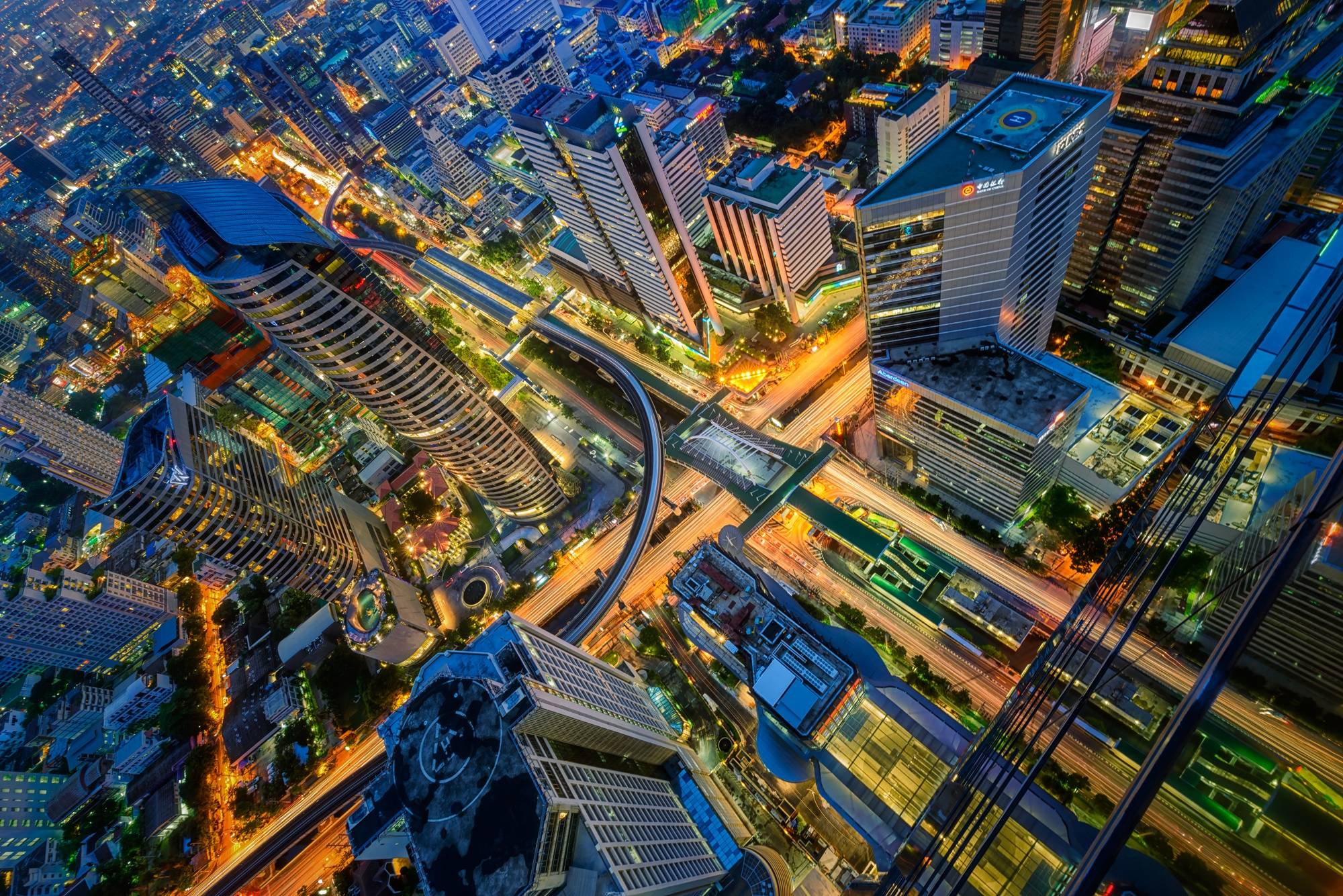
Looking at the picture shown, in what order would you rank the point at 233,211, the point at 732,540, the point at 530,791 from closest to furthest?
the point at 530,791, the point at 233,211, the point at 732,540

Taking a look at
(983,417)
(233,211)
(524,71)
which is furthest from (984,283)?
(524,71)

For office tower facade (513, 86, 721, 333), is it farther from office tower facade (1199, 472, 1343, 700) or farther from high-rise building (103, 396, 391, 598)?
office tower facade (1199, 472, 1343, 700)

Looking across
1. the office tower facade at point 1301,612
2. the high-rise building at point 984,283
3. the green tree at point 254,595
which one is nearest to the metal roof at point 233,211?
the green tree at point 254,595

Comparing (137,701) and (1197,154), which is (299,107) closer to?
(137,701)

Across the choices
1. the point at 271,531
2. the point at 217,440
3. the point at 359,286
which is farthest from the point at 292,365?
the point at 359,286

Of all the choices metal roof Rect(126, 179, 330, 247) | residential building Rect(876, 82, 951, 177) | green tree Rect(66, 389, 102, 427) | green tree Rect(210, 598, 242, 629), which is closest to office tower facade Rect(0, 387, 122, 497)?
green tree Rect(66, 389, 102, 427)

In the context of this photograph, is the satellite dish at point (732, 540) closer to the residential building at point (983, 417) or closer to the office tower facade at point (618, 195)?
the residential building at point (983, 417)
